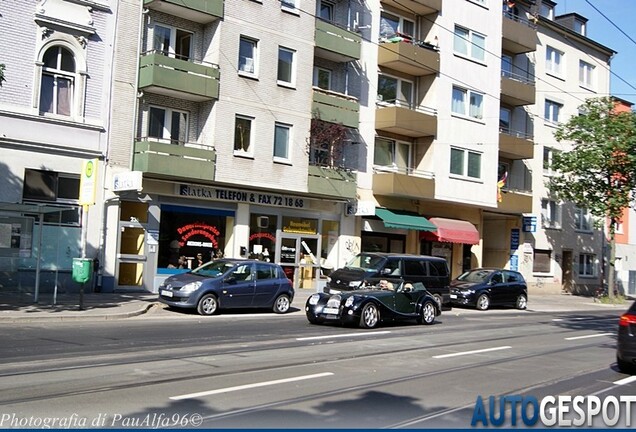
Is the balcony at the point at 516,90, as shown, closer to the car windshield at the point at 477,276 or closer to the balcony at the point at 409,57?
the balcony at the point at 409,57

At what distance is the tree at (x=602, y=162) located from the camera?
3475cm

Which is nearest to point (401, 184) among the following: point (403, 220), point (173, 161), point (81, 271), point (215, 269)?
point (403, 220)

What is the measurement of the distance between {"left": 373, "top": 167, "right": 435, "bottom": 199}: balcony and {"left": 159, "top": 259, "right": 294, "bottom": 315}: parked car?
11061 mm

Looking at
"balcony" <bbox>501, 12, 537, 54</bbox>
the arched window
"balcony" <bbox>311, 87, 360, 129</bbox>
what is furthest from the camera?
"balcony" <bbox>501, 12, 537, 54</bbox>

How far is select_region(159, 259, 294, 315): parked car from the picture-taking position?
62.9ft

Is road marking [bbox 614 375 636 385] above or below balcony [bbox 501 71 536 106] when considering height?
below

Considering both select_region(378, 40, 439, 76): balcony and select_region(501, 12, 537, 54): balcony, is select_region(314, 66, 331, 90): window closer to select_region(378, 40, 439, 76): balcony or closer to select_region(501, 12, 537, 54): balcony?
select_region(378, 40, 439, 76): balcony

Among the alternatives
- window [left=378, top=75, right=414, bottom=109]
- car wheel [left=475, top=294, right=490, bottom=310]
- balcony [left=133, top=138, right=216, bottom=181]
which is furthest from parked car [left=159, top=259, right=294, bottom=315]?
window [left=378, top=75, right=414, bottom=109]

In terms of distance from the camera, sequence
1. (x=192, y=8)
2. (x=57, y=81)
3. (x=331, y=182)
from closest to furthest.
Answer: (x=57, y=81) → (x=192, y=8) → (x=331, y=182)

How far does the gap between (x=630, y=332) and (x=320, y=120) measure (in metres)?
19.4

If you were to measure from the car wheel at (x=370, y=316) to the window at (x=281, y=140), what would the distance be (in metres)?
11.6

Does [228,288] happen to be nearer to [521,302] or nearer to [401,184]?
[401,184]

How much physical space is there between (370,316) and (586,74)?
3484 centimetres

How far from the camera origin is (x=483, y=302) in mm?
27375
